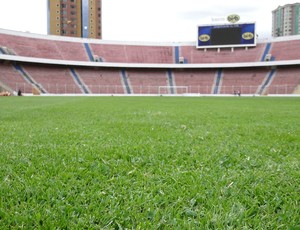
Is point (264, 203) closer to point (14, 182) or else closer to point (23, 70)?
point (14, 182)

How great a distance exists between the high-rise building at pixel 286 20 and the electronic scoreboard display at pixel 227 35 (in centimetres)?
3934

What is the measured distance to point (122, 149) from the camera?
2.78m

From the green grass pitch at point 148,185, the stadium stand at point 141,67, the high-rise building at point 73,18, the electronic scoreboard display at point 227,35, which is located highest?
the high-rise building at point 73,18

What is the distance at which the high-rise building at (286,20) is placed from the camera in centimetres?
8062

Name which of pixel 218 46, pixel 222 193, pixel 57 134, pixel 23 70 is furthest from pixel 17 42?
pixel 222 193

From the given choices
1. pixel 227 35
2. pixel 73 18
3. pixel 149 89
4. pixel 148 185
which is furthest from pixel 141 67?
pixel 148 185

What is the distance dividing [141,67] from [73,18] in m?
41.4

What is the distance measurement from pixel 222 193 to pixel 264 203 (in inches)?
9.4

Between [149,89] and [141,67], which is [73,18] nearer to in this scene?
[141,67]

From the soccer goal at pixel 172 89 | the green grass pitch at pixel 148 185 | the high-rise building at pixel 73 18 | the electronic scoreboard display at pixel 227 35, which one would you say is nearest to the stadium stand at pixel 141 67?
the soccer goal at pixel 172 89

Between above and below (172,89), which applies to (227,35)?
above

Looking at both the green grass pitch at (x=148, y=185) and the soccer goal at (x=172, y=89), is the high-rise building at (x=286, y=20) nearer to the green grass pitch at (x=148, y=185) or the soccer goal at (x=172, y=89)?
the soccer goal at (x=172, y=89)

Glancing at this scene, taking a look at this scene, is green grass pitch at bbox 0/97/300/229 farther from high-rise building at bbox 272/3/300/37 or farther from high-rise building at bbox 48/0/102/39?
high-rise building at bbox 272/3/300/37

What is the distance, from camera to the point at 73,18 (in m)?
76.1
